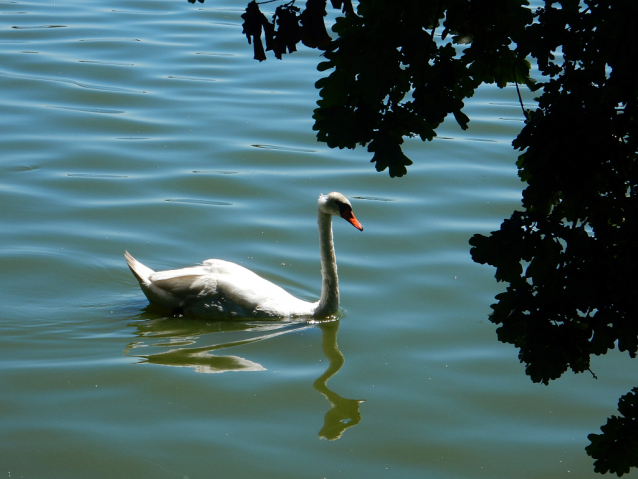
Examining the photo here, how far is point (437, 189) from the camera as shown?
970 centimetres

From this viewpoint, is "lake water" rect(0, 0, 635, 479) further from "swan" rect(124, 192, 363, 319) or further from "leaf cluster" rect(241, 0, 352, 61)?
"leaf cluster" rect(241, 0, 352, 61)

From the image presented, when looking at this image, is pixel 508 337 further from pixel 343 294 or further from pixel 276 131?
pixel 276 131

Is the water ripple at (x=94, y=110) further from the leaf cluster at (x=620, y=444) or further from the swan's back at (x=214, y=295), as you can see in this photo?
the leaf cluster at (x=620, y=444)

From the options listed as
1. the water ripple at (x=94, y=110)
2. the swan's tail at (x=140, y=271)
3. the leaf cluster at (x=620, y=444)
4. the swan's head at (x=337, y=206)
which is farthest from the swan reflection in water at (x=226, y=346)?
the water ripple at (x=94, y=110)

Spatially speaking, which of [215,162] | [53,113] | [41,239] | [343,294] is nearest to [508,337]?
[343,294]

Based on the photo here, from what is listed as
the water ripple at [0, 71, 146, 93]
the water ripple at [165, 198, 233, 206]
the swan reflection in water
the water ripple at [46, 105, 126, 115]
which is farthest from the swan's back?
the water ripple at [0, 71, 146, 93]

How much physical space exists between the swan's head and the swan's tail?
1590mm

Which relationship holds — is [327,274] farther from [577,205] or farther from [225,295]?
[577,205]

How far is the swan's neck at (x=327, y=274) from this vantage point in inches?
279

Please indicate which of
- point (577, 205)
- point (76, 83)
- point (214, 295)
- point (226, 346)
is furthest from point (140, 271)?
point (76, 83)

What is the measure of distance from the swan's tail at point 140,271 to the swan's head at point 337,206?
62.6 inches

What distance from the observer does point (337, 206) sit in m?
7.32

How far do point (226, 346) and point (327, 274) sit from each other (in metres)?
1.15

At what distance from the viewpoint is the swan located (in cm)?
707
